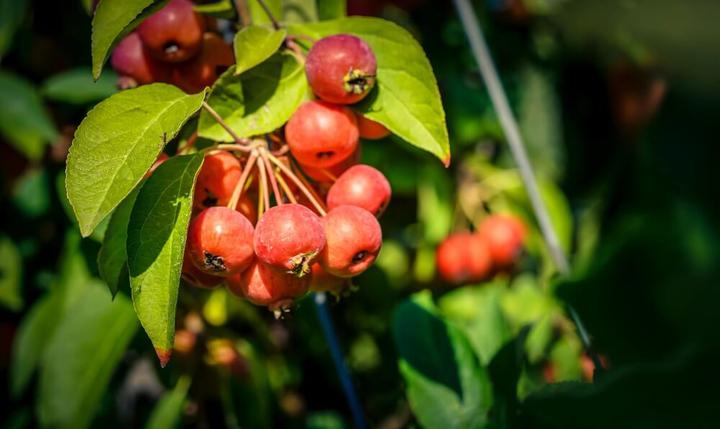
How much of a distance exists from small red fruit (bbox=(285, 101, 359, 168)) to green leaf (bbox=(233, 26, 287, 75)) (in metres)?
0.09

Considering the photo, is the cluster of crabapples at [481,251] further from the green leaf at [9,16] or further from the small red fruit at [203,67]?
the green leaf at [9,16]

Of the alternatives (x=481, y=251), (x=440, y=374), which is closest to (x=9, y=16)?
(x=440, y=374)

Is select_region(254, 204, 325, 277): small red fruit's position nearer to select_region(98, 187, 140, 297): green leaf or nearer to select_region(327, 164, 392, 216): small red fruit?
select_region(327, 164, 392, 216): small red fruit

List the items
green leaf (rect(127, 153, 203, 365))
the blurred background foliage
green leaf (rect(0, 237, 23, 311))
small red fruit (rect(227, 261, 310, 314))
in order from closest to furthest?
the blurred background foliage, green leaf (rect(127, 153, 203, 365)), small red fruit (rect(227, 261, 310, 314)), green leaf (rect(0, 237, 23, 311))

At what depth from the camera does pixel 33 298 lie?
5.58ft

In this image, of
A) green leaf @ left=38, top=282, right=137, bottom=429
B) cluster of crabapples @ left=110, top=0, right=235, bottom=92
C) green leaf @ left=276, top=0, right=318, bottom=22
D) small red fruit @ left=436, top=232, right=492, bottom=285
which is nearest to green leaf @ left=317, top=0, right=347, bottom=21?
green leaf @ left=276, top=0, right=318, bottom=22

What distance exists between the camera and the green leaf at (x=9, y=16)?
1448 millimetres

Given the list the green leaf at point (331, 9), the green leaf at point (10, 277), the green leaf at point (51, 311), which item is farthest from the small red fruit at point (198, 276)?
the green leaf at point (10, 277)

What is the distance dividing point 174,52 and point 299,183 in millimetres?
280

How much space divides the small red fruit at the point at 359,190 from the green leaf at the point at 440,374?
317mm

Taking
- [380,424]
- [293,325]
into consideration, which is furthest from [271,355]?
[380,424]

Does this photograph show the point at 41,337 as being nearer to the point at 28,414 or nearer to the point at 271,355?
the point at 28,414

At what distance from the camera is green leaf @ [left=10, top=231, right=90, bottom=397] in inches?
55.8

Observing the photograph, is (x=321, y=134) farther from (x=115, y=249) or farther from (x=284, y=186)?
(x=115, y=249)
